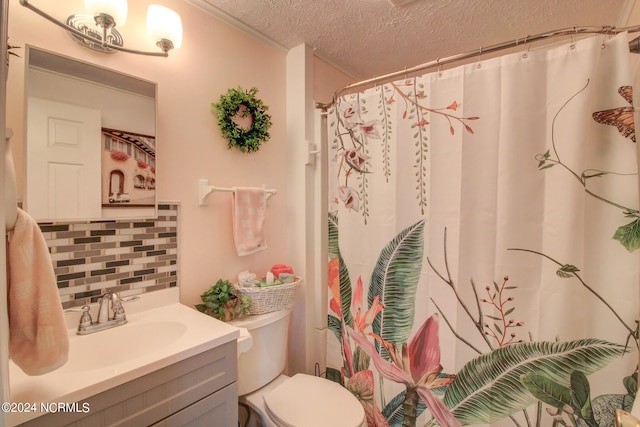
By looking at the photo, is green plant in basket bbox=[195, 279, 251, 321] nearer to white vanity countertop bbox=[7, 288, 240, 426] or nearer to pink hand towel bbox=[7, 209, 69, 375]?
white vanity countertop bbox=[7, 288, 240, 426]

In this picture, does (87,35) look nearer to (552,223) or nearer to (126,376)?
(126,376)

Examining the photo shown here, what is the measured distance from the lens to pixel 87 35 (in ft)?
3.16

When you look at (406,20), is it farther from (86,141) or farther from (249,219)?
(86,141)

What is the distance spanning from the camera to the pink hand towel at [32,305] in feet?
1.87

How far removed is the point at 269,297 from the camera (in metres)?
1.37

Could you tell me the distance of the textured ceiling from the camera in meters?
1.36

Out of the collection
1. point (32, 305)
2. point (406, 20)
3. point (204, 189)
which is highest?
point (406, 20)

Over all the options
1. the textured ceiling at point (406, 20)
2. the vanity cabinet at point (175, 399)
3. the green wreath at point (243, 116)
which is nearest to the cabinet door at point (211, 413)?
the vanity cabinet at point (175, 399)

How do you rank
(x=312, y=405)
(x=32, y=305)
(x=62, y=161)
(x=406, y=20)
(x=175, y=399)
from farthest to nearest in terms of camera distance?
(x=406, y=20) < (x=312, y=405) < (x=62, y=161) < (x=175, y=399) < (x=32, y=305)

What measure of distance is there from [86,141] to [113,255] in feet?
1.44

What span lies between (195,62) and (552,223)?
1.65m

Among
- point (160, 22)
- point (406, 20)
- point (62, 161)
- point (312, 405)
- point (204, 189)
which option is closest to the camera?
point (62, 161)

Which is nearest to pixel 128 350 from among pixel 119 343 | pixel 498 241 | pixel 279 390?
pixel 119 343

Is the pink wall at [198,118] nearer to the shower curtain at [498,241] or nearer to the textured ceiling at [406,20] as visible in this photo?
the textured ceiling at [406,20]
